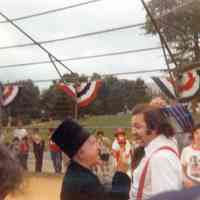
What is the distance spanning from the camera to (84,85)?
19.9ft

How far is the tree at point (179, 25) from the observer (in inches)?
219

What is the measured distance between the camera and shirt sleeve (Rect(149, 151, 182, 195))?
59.4 inches

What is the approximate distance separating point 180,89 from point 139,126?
3349 millimetres

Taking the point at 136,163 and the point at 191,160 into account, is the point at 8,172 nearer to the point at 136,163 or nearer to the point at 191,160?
the point at 136,163

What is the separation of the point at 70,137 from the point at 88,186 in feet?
0.82

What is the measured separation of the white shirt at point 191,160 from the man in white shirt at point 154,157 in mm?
1126

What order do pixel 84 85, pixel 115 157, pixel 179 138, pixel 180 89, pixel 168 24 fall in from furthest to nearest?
pixel 115 157 < pixel 84 85 < pixel 168 24 < pixel 180 89 < pixel 179 138

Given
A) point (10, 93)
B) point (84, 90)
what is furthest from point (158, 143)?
point (10, 93)

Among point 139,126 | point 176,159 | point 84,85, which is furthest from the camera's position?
point 84,85

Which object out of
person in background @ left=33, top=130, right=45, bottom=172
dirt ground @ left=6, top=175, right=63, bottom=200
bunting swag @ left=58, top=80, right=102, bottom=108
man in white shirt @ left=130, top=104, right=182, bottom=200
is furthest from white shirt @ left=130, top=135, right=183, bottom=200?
person in background @ left=33, top=130, right=45, bottom=172

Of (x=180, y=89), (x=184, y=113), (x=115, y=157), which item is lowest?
(x=115, y=157)

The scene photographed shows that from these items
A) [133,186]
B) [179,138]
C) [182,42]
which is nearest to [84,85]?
[182,42]

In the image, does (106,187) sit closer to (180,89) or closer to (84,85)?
(180,89)

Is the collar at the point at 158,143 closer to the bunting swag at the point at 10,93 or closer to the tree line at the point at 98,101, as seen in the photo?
the tree line at the point at 98,101
